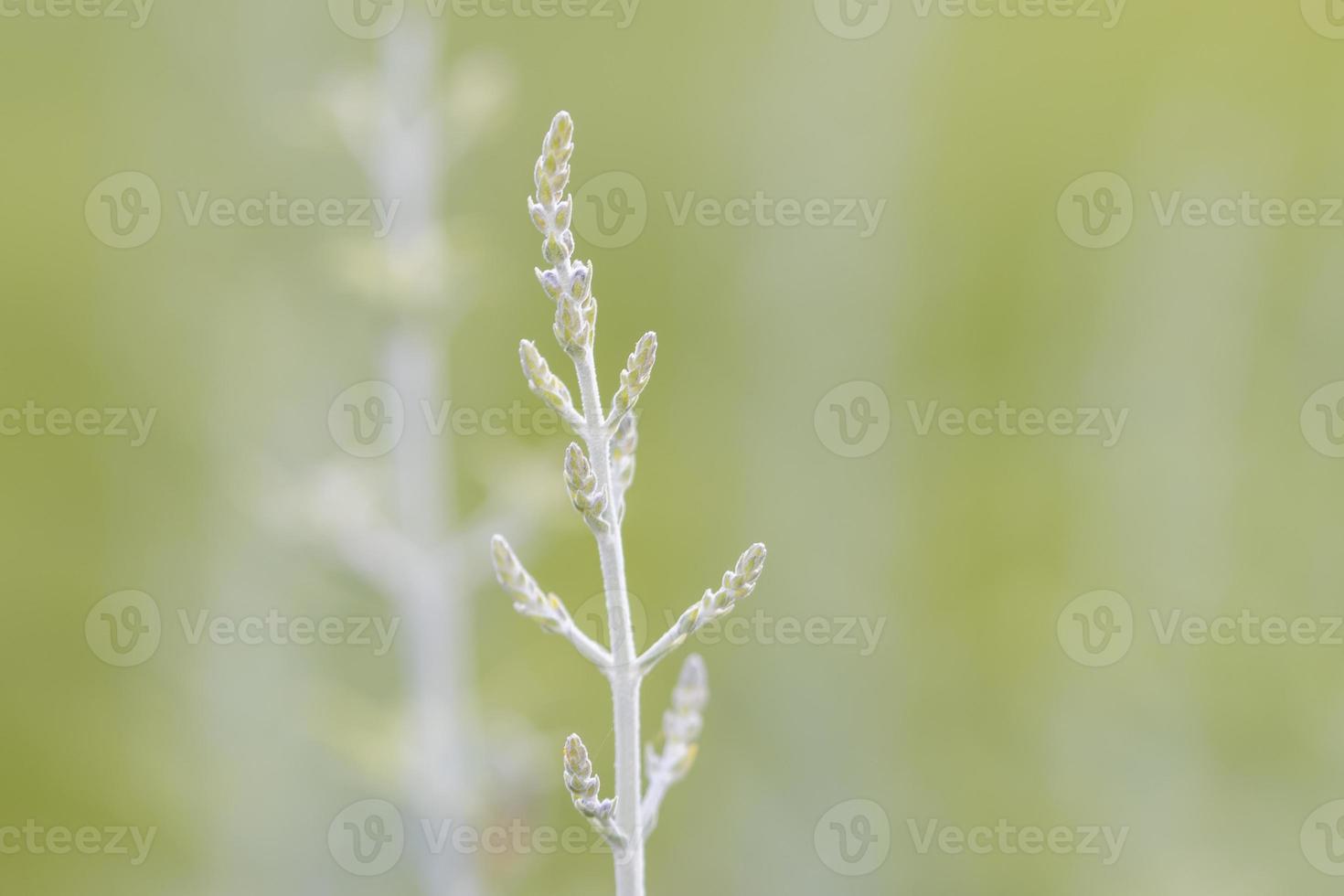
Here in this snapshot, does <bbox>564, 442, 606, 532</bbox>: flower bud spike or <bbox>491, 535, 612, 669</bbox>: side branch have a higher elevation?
<bbox>564, 442, 606, 532</bbox>: flower bud spike

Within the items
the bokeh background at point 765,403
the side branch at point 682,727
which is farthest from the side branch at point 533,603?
the bokeh background at point 765,403

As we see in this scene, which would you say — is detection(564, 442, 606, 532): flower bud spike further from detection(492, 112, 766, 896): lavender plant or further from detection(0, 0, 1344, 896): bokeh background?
detection(0, 0, 1344, 896): bokeh background

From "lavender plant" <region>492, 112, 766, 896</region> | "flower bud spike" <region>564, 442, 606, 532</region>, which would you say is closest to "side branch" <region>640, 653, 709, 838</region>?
"lavender plant" <region>492, 112, 766, 896</region>

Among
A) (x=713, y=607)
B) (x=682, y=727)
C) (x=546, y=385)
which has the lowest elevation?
(x=682, y=727)

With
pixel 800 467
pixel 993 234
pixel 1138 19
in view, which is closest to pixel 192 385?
pixel 800 467

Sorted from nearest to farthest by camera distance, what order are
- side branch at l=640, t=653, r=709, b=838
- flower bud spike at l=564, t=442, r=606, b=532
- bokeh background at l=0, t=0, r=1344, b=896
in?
flower bud spike at l=564, t=442, r=606, b=532, side branch at l=640, t=653, r=709, b=838, bokeh background at l=0, t=0, r=1344, b=896

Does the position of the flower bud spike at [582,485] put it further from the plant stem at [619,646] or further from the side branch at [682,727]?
the side branch at [682,727]

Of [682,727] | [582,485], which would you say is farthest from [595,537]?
[682,727]

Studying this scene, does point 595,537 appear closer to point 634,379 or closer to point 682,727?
point 634,379
